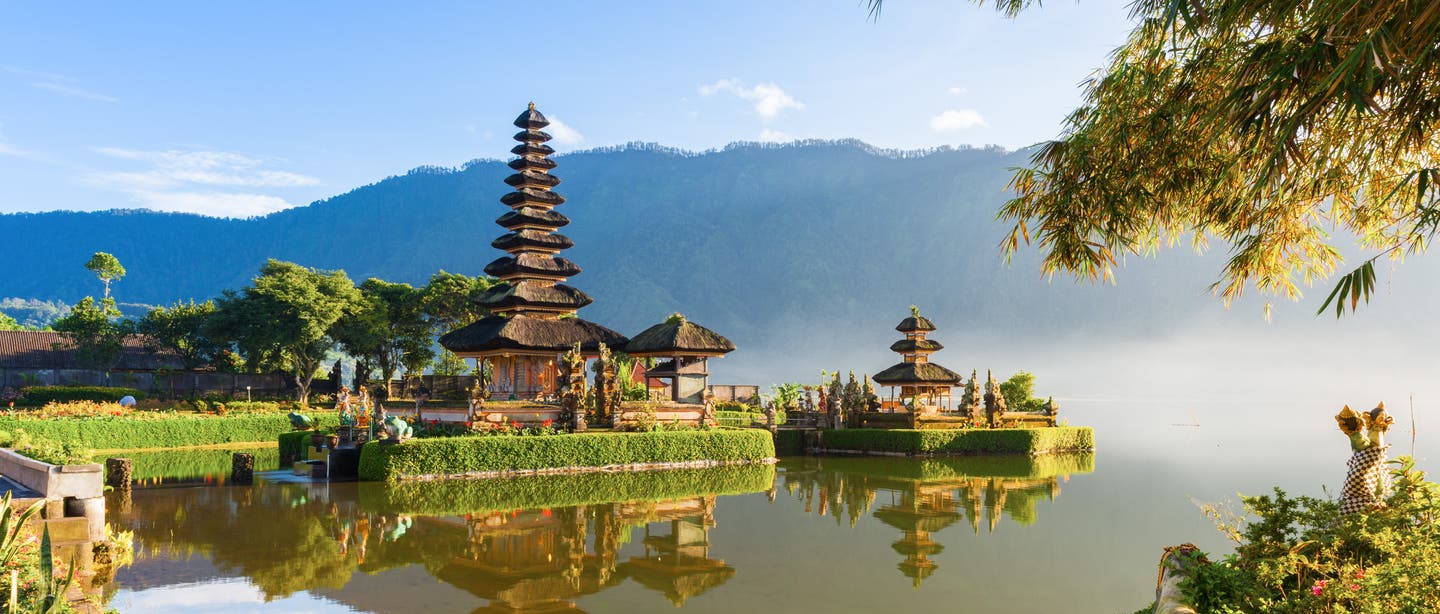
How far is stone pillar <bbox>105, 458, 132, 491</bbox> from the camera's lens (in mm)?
19609

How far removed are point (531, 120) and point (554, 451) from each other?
76.8 ft

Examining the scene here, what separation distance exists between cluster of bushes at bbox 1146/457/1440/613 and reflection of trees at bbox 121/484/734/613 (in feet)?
19.3

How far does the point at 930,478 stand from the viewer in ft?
81.5

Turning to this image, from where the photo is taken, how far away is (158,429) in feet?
108

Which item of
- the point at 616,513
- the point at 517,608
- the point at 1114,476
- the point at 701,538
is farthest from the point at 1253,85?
the point at 1114,476

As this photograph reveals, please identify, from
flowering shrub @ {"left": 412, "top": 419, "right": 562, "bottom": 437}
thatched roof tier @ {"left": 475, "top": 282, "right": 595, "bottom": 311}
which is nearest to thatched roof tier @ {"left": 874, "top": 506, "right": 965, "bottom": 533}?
flowering shrub @ {"left": 412, "top": 419, "right": 562, "bottom": 437}

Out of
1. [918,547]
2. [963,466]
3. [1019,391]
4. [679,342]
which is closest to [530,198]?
[679,342]

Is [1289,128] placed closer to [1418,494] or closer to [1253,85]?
[1253,85]

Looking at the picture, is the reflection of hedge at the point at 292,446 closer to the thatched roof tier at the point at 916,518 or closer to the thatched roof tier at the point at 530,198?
the thatched roof tier at the point at 530,198

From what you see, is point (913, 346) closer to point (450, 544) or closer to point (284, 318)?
point (450, 544)

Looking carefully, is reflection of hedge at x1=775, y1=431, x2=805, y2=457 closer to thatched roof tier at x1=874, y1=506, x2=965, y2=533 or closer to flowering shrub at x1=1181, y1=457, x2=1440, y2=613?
thatched roof tier at x1=874, y1=506, x2=965, y2=533

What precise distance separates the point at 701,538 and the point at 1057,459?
20363mm

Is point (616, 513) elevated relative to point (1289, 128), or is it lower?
lower

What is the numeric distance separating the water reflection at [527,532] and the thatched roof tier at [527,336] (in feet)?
39.4
